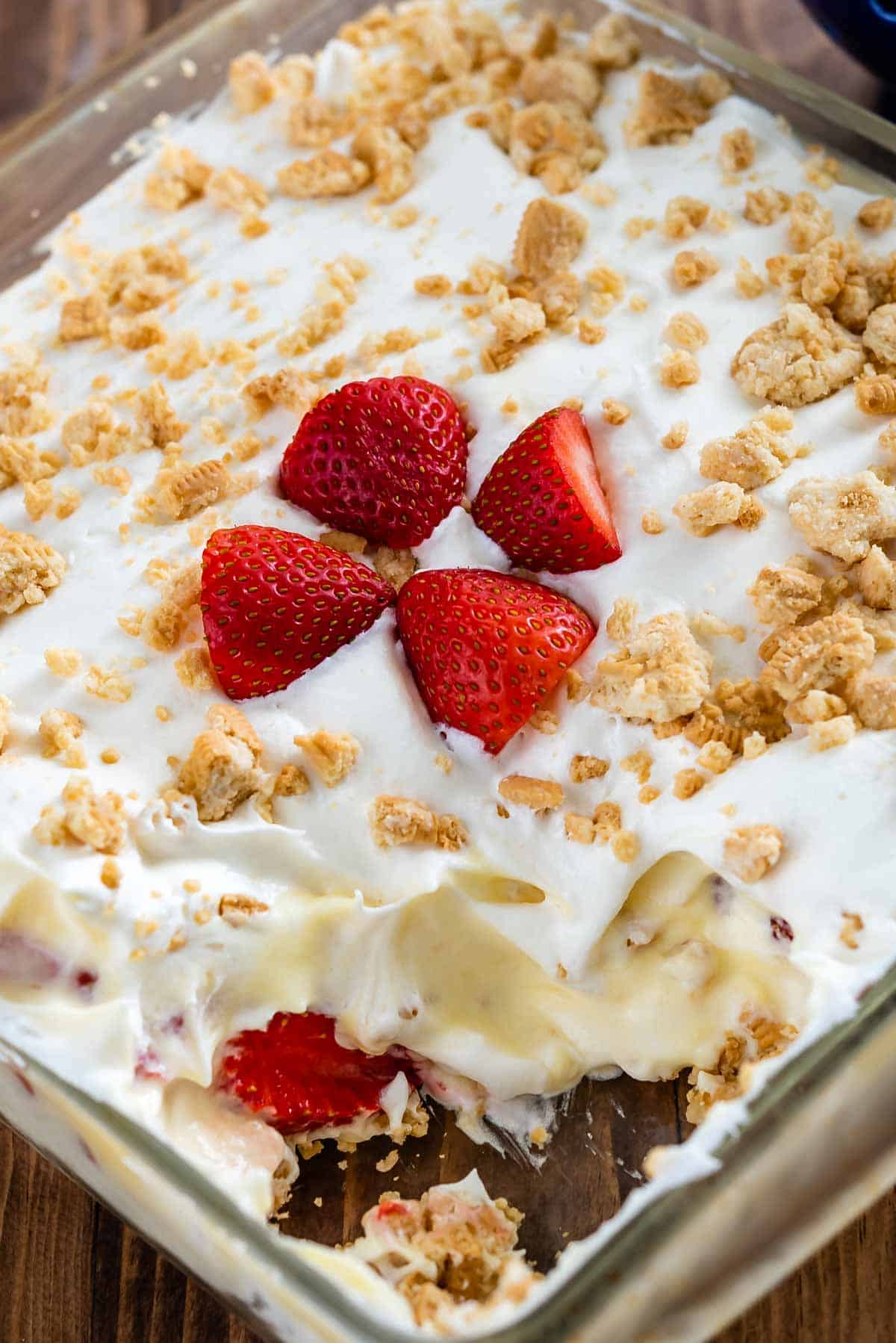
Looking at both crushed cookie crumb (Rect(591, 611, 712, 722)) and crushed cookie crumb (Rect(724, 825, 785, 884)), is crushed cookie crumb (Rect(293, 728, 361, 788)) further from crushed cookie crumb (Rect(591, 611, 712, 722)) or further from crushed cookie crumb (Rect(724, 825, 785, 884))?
crushed cookie crumb (Rect(724, 825, 785, 884))

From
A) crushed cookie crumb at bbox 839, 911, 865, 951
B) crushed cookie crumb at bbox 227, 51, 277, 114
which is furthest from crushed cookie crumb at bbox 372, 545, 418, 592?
crushed cookie crumb at bbox 227, 51, 277, 114

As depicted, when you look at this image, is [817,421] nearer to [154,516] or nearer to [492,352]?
[492,352]

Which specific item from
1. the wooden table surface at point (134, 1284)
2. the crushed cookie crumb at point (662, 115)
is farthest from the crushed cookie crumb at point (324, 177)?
the wooden table surface at point (134, 1284)

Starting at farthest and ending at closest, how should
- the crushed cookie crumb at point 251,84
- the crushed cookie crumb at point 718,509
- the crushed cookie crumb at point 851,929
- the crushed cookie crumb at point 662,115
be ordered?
the crushed cookie crumb at point 251,84 < the crushed cookie crumb at point 662,115 < the crushed cookie crumb at point 718,509 < the crushed cookie crumb at point 851,929

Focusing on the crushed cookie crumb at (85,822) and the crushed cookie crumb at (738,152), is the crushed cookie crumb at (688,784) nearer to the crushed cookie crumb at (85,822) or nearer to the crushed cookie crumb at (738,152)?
the crushed cookie crumb at (85,822)

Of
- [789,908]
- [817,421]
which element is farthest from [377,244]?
[789,908]

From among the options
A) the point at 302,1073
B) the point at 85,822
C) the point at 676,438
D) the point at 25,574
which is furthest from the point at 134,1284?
the point at 676,438
